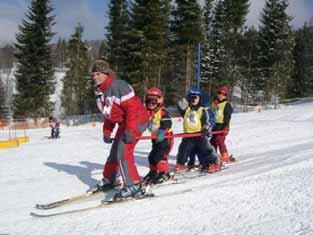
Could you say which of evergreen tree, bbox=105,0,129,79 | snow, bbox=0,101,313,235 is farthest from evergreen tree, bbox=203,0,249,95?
snow, bbox=0,101,313,235

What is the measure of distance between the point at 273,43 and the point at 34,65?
75.0ft

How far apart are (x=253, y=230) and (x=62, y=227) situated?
2.04 m

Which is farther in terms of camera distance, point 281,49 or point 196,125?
point 281,49

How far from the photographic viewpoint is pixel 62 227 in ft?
15.0

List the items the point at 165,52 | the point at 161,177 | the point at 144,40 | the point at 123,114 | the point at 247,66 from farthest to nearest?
the point at 247,66 < the point at 165,52 < the point at 144,40 < the point at 161,177 < the point at 123,114

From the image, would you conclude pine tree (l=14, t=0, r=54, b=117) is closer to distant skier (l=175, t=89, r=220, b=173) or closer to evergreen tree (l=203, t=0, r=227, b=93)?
evergreen tree (l=203, t=0, r=227, b=93)

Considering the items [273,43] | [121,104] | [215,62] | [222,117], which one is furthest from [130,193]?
[273,43]

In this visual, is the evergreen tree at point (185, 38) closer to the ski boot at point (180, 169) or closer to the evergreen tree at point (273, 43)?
the evergreen tree at point (273, 43)

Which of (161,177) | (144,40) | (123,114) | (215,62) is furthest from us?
(215,62)

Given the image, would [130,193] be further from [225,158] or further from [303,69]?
[303,69]

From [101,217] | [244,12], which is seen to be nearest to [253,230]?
[101,217]

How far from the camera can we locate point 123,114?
5.63m

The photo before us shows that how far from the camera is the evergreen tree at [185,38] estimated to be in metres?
37.6

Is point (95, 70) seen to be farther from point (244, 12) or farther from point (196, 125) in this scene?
point (244, 12)
